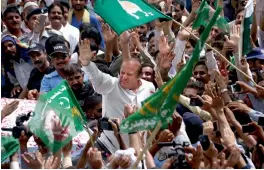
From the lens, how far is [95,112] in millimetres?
12664

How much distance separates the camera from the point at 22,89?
47.7 feet

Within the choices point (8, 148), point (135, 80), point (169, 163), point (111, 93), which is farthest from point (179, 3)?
point (169, 163)

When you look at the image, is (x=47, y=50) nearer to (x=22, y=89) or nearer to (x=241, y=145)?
(x=22, y=89)

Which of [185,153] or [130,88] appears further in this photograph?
[130,88]

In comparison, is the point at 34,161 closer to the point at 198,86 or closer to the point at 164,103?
the point at 164,103

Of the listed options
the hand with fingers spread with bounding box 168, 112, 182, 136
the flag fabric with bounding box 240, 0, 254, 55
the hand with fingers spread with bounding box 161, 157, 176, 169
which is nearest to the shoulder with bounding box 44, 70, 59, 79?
the flag fabric with bounding box 240, 0, 254, 55

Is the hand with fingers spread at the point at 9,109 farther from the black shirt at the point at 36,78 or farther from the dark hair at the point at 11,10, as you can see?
the dark hair at the point at 11,10

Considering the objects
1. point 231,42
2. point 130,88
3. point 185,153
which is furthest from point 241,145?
point 231,42

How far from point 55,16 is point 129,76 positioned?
373cm

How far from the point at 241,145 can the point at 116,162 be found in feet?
5.83

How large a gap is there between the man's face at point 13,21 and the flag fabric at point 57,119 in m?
4.42

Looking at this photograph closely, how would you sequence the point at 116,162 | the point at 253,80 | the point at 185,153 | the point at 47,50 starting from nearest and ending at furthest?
the point at 116,162 < the point at 185,153 < the point at 253,80 < the point at 47,50

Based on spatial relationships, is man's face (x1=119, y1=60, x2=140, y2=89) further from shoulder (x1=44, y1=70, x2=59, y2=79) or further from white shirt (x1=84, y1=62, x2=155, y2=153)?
shoulder (x1=44, y1=70, x2=59, y2=79)

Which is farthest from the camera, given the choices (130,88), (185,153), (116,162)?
(130,88)
